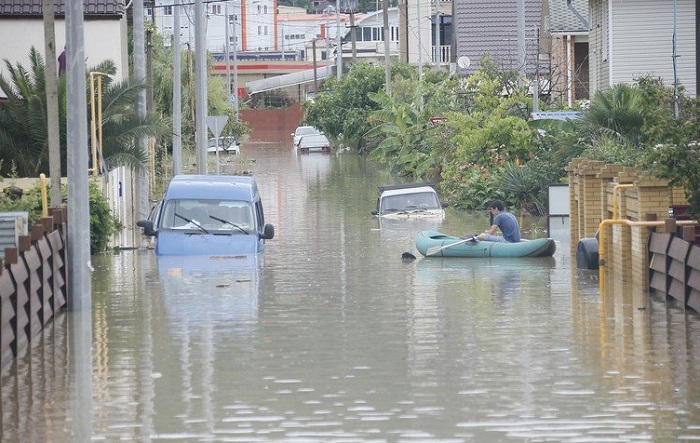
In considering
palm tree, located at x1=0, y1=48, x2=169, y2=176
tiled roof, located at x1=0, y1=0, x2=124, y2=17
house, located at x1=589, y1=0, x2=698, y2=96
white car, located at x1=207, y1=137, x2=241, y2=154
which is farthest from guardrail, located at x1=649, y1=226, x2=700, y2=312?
white car, located at x1=207, y1=137, x2=241, y2=154

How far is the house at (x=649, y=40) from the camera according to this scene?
38.6 metres

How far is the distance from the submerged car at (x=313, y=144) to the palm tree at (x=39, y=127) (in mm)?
48360

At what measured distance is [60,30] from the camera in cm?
3875

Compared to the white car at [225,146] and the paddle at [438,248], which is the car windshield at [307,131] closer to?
the white car at [225,146]

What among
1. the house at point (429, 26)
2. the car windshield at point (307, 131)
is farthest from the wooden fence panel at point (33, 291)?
the house at point (429, 26)

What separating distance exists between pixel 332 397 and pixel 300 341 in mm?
3328

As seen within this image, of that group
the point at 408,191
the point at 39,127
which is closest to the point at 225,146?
the point at 408,191

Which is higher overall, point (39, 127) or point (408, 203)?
point (39, 127)

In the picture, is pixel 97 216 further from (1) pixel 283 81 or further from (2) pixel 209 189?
(1) pixel 283 81

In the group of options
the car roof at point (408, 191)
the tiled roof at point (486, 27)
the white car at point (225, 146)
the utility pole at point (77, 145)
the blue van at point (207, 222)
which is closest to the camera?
the utility pole at point (77, 145)

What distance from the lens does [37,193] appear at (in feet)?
76.5

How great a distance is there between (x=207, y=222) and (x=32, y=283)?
882cm

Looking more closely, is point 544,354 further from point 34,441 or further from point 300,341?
point 34,441

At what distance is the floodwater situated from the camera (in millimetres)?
11492
